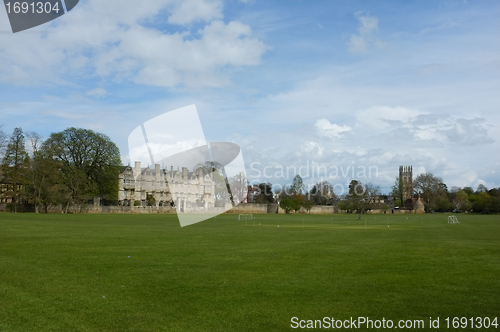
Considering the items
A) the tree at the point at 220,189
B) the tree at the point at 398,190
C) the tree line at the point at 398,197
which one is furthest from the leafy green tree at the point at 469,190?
the tree at the point at 220,189

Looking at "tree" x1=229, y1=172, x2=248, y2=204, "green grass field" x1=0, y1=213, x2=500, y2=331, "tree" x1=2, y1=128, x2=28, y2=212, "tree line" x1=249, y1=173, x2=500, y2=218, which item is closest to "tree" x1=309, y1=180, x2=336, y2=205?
"tree line" x1=249, y1=173, x2=500, y2=218

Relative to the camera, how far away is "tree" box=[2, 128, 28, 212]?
76.4m

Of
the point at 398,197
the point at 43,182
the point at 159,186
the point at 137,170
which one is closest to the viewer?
the point at 43,182

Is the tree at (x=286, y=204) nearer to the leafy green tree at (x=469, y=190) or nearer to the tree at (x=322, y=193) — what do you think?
the tree at (x=322, y=193)

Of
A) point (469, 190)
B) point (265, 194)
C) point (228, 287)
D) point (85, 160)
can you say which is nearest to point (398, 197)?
point (469, 190)

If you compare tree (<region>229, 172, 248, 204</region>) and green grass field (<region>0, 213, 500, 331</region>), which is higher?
tree (<region>229, 172, 248, 204</region>)

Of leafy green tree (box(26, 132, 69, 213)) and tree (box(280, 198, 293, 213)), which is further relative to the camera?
tree (box(280, 198, 293, 213))

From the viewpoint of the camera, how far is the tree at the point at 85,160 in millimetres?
83000

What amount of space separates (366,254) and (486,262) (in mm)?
4749

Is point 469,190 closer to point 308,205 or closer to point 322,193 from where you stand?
point 322,193

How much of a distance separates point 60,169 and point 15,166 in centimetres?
819

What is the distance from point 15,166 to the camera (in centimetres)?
7794

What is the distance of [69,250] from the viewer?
776 inches

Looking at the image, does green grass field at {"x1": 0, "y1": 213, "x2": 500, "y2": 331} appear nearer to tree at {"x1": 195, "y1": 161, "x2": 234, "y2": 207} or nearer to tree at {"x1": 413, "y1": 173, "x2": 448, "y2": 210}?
tree at {"x1": 195, "y1": 161, "x2": 234, "y2": 207}
